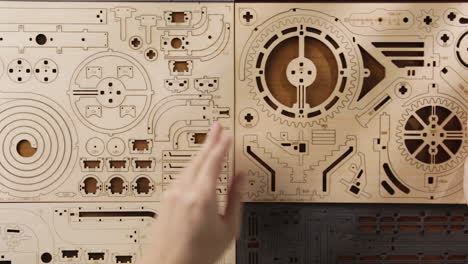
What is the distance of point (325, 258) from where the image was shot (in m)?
1.32

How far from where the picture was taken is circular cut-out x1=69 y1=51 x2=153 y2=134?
132 centimetres

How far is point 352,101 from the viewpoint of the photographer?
131 cm

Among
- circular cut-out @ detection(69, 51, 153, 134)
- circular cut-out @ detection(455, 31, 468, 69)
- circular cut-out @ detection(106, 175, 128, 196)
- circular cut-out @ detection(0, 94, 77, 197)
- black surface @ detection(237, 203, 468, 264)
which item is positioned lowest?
black surface @ detection(237, 203, 468, 264)

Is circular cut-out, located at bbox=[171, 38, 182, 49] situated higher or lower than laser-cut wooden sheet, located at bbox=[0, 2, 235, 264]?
higher

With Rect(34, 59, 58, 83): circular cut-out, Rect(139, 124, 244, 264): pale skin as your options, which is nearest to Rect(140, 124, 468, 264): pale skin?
Rect(139, 124, 244, 264): pale skin

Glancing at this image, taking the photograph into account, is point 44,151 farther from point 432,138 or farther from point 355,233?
point 432,138

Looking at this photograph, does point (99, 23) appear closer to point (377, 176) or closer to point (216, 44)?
point (216, 44)

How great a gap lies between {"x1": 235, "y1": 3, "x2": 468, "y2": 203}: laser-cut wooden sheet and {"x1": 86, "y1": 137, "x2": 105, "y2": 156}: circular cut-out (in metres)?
0.37

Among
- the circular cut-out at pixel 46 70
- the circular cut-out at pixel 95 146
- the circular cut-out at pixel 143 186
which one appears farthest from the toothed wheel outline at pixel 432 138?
the circular cut-out at pixel 46 70

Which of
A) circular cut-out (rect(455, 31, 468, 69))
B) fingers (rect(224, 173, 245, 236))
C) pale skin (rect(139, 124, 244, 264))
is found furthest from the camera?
circular cut-out (rect(455, 31, 468, 69))

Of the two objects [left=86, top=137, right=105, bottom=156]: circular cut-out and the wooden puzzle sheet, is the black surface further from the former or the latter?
[left=86, top=137, right=105, bottom=156]: circular cut-out

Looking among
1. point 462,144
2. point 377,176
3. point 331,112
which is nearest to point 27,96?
point 331,112

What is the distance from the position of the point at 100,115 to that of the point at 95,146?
9 centimetres

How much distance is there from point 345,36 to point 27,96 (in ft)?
2.88
